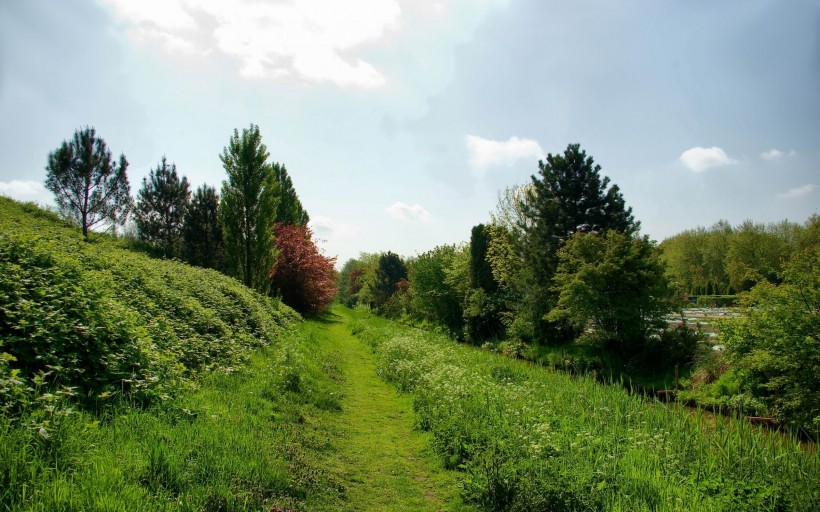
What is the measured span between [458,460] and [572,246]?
12.6m

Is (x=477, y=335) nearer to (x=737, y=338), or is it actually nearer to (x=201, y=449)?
(x=737, y=338)

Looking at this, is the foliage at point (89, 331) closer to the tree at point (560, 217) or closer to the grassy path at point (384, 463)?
the grassy path at point (384, 463)

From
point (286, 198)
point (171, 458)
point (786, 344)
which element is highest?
point (286, 198)

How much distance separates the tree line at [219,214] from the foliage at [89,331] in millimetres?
12388

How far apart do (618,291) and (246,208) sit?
59.5 ft

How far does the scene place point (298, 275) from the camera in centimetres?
2773

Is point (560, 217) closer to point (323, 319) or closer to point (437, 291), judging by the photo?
point (437, 291)

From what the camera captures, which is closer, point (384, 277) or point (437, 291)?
point (437, 291)

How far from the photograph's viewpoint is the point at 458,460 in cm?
568

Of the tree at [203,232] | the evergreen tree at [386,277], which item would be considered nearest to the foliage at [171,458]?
the tree at [203,232]

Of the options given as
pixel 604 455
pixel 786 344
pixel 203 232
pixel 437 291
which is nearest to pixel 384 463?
pixel 604 455

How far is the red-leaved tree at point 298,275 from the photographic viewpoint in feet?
89.7

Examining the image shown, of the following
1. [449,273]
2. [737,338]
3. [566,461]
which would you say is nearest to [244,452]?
[566,461]

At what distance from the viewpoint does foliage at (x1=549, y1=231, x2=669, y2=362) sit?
571 inches
